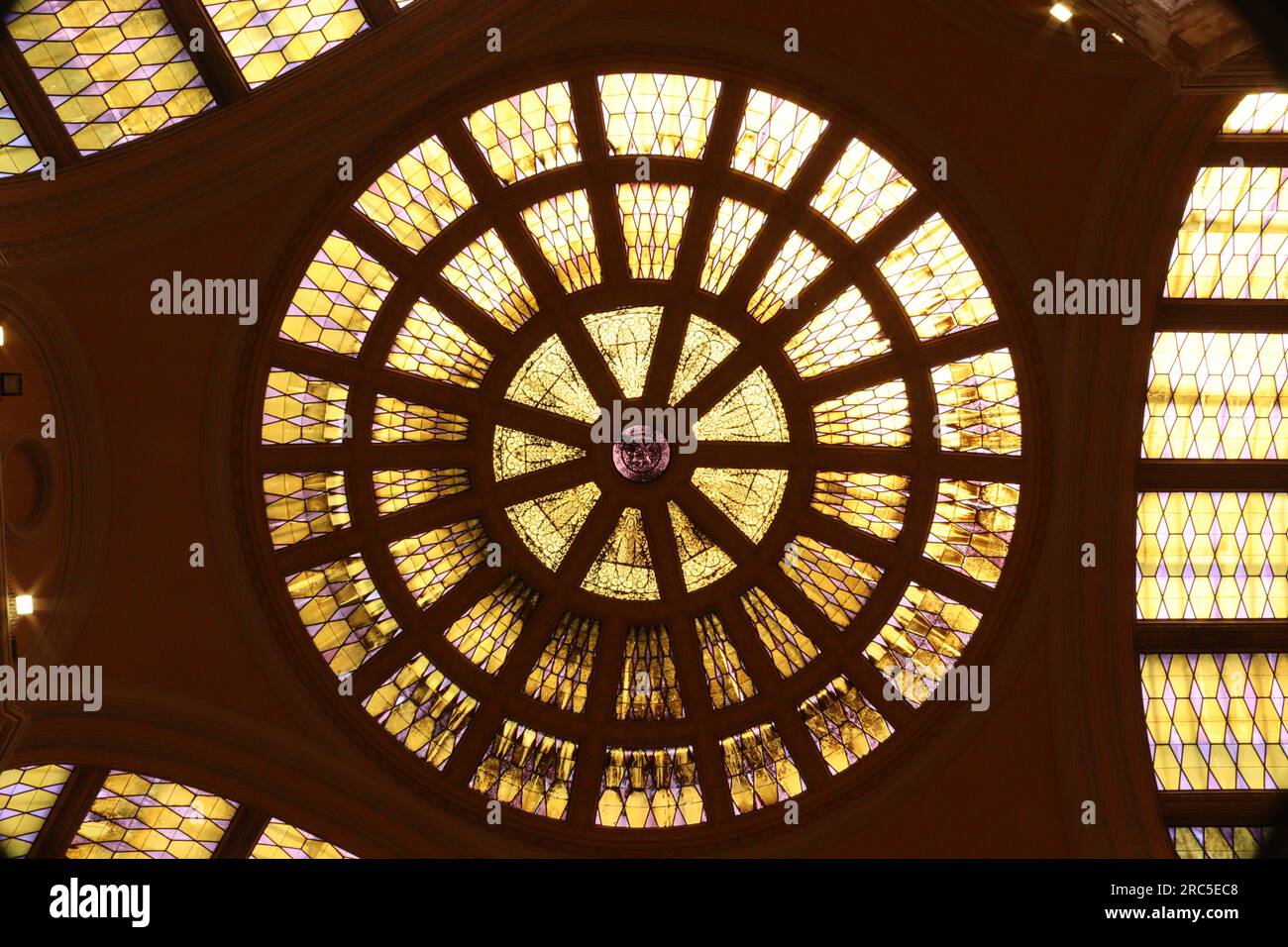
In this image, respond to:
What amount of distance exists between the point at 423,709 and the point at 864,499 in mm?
7499

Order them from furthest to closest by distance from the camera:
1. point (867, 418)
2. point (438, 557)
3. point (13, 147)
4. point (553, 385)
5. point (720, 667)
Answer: point (720, 667) → point (438, 557) → point (553, 385) → point (867, 418) → point (13, 147)

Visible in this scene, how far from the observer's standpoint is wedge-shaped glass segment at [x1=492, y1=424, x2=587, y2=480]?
17.9m

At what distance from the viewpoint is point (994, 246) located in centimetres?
1580

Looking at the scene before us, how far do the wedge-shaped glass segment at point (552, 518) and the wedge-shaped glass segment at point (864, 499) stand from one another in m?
3.58

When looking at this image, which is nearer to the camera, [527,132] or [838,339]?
[527,132]

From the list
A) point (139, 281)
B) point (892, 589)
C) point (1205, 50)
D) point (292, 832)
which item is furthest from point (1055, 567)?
point (139, 281)

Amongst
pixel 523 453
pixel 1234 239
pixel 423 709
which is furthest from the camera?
pixel 523 453

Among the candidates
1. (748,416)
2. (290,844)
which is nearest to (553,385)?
(748,416)

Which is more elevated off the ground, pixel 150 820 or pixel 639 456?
pixel 639 456

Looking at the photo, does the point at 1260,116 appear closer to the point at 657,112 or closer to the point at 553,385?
the point at 657,112

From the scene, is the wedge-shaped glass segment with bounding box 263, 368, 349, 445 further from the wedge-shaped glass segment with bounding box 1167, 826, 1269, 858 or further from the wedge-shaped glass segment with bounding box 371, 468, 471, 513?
the wedge-shaped glass segment with bounding box 1167, 826, 1269, 858

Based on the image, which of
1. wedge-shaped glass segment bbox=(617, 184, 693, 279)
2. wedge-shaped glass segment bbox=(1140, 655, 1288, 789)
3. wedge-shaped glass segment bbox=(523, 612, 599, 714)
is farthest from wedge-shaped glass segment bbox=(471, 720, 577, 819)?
wedge-shaped glass segment bbox=(1140, 655, 1288, 789)

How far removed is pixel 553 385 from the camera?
699 inches

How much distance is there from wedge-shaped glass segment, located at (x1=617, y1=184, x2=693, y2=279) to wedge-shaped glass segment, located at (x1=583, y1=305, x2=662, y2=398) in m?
0.64
